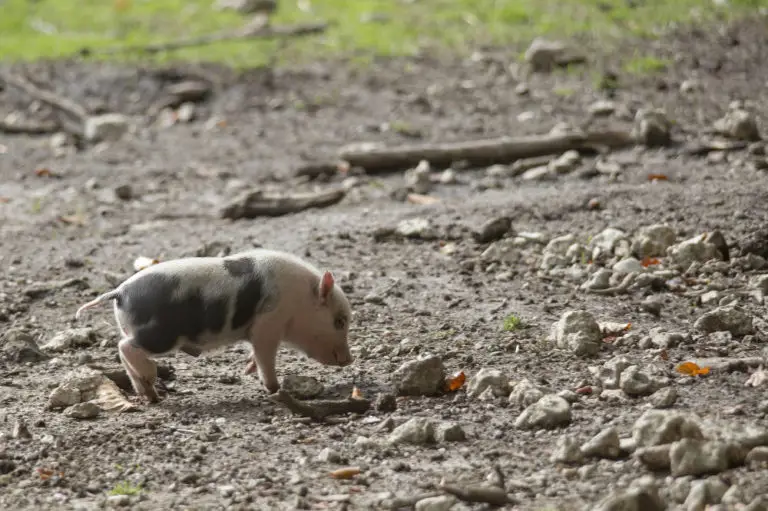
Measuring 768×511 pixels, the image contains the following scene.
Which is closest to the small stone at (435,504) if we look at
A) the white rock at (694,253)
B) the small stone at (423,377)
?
the small stone at (423,377)

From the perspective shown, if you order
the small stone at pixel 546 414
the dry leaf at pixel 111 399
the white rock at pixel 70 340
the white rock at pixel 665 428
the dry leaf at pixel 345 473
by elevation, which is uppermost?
the white rock at pixel 665 428

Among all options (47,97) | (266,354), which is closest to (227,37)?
(47,97)

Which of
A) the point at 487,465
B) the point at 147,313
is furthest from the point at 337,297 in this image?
the point at 487,465

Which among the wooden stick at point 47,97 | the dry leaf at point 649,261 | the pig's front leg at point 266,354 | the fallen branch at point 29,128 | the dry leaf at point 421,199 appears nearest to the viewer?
the pig's front leg at point 266,354

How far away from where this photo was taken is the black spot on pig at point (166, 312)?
5738 mm

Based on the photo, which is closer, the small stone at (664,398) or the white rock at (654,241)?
the small stone at (664,398)

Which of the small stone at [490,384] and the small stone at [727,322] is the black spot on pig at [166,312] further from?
the small stone at [727,322]

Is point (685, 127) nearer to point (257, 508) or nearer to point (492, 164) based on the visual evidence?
point (492, 164)

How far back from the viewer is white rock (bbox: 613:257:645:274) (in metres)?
7.35

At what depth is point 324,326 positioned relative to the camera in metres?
6.06

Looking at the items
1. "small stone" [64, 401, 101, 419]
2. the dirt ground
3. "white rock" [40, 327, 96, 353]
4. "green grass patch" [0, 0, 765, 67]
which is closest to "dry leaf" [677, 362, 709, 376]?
the dirt ground

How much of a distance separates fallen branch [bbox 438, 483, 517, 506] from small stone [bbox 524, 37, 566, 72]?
30.2 ft

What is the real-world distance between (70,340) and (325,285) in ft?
5.80

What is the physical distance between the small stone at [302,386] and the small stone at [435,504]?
151cm
